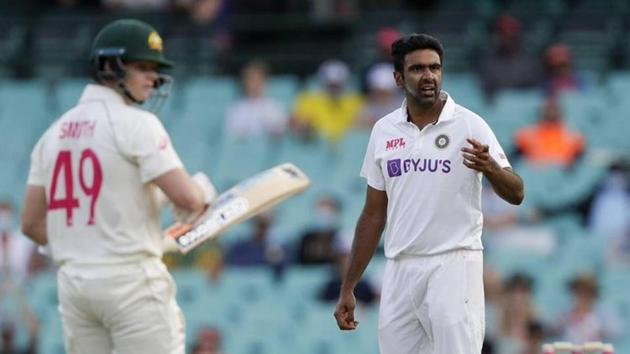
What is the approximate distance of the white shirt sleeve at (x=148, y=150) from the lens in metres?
7.15

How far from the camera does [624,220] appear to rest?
41.8 ft

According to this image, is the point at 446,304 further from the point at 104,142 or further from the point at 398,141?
the point at 104,142

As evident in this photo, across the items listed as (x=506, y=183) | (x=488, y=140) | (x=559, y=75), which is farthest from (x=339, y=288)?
(x=506, y=183)

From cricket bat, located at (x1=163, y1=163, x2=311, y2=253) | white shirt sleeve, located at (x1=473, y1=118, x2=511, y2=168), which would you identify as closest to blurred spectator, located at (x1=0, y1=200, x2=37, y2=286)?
cricket bat, located at (x1=163, y1=163, x2=311, y2=253)

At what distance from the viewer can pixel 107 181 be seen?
7.20 m

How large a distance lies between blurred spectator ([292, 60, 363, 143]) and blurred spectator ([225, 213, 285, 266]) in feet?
4.96

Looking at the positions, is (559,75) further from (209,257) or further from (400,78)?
(400,78)

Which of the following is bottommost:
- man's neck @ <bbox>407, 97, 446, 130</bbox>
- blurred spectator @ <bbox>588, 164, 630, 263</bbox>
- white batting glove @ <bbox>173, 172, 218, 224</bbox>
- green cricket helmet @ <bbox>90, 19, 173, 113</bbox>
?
blurred spectator @ <bbox>588, 164, 630, 263</bbox>

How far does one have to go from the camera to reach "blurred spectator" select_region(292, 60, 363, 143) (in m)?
14.9

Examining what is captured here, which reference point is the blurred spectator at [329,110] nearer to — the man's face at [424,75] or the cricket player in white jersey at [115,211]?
the cricket player in white jersey at [115,211]

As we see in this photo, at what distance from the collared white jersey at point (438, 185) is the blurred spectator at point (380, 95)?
7.25 meters

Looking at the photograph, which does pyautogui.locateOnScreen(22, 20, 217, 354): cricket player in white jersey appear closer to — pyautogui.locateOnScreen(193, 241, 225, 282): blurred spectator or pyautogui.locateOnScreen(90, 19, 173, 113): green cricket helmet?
pyautogui.locateOnScreen(90, 19, 173, 113): green cricket helmet

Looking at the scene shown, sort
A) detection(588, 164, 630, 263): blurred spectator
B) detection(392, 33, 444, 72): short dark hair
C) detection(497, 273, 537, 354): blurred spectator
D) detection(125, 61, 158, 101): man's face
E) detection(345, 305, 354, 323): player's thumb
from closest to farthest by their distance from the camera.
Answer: detection(392, 33, 444, 72): short dark hair < detection(345, 305, 354, 323): player's thumb < detection(125, 61, 158, 101): man's face < detection(497, 273, 537, 354): blurred spectator < detection(588, 164, 630, 263): blurred spectator

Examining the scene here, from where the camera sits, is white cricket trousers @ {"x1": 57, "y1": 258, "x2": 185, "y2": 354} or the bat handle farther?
the bat handle
